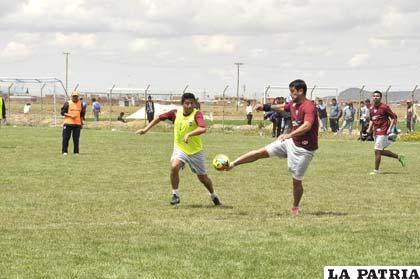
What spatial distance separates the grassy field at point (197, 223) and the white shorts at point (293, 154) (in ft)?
2.33

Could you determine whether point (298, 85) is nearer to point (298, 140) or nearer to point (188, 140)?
point (298, 140)

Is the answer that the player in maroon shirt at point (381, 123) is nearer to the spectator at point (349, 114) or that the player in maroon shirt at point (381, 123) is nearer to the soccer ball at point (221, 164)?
the soccer ball at point (221, 164)

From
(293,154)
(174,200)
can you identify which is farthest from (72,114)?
(293,154)

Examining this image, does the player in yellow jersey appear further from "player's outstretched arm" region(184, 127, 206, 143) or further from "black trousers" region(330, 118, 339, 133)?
"black trousers" region(330, 118, 339, 133)

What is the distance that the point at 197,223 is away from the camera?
10539 mm

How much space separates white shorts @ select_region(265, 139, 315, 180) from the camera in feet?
36.6

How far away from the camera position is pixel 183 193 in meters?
14.3

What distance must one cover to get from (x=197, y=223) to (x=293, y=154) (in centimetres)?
172

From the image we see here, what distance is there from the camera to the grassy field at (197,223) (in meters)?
7.87

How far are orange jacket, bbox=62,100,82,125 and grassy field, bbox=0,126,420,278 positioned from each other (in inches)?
145

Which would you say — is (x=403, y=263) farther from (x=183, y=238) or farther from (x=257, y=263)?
(x=183, y=238)

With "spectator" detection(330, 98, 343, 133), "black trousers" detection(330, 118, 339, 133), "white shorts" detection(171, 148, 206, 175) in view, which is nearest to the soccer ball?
"white shorts" detection(171, 148, 206, 175)

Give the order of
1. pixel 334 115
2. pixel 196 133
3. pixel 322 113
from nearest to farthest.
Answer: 1. pixel 196 133
2. pixel 334 115
3. pixel 322 113

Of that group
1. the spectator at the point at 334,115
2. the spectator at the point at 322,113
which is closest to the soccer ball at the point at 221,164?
the spectator at the point at 322,113
